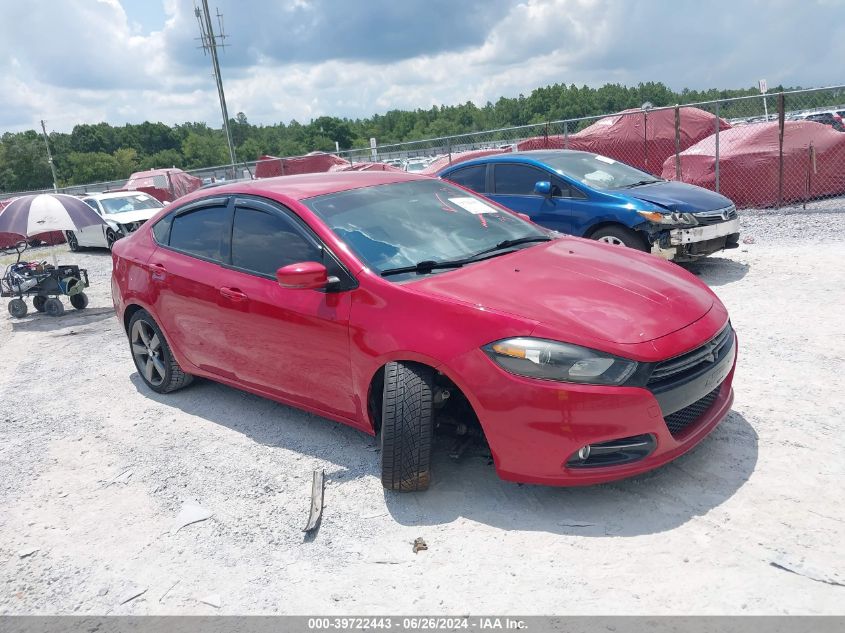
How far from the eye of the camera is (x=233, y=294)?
14.6ft

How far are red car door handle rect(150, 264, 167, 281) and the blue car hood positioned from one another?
5118mm

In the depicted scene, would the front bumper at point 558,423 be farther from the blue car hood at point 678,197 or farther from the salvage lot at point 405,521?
the blue car hood at point 678,197

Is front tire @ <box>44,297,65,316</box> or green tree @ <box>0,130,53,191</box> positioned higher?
green tree @ <box>0,130,53,191</box>

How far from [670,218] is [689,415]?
4515 mm

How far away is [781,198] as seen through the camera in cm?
1217

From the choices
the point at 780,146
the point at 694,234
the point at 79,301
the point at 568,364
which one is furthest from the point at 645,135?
the point at 568,364

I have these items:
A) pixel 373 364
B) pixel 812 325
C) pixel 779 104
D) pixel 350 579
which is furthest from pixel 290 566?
pixel 779 104

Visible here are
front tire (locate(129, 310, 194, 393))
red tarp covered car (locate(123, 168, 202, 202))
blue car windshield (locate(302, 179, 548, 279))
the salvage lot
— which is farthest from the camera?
red tarp covered car (locate(123, 168, 202, 202))

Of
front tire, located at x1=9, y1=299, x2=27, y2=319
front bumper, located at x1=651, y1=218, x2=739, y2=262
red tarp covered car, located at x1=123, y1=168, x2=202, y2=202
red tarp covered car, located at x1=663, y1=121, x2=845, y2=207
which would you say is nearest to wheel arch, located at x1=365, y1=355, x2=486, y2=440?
front bumper, located at x1=651, y1=218, x2=739, y2=262

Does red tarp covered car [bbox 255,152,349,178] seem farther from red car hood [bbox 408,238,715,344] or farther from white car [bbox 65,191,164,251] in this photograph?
red car hood [bbox 408,238,715,344]

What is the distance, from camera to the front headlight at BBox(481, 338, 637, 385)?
3094mm

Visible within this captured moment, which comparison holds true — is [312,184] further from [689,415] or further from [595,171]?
[595,171]

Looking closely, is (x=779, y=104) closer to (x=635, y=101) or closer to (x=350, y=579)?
(x=350, y=579)
